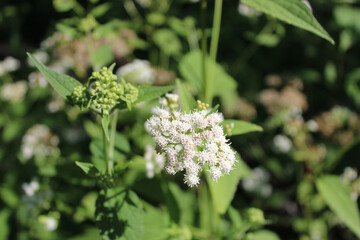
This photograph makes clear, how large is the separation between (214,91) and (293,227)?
5.91 ft

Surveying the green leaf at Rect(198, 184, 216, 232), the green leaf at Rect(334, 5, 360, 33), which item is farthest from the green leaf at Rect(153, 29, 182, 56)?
the green leaf at Rect(334, 5, 360, 33)

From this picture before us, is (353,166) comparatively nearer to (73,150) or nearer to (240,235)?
(240,235)

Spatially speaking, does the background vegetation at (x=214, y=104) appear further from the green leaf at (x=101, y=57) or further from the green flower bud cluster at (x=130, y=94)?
the green flower bud cluster at (x=130, y=94)

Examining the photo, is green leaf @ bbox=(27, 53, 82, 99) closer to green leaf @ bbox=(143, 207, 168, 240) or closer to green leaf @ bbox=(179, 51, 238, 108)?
green leaf @ bbox=(143, 207, 168, 240)

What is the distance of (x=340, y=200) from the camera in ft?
9.39

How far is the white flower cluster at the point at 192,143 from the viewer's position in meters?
1.64

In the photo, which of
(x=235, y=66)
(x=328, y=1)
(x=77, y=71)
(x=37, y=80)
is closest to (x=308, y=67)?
(x=328, y=1)

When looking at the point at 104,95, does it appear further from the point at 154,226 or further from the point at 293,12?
the point at 154,226

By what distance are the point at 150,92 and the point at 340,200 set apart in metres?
2.02

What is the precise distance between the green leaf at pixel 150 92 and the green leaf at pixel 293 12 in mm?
687

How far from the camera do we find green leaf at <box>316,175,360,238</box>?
275 cm

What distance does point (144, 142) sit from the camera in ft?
10.3

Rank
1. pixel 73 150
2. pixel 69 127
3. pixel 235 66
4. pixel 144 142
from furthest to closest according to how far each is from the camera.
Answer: pixel 235 66
pixel 69 127
pixel 73 150
pixel 144 142

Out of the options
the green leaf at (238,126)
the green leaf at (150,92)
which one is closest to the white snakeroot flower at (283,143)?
Answer: the green leaf at (238,126)
